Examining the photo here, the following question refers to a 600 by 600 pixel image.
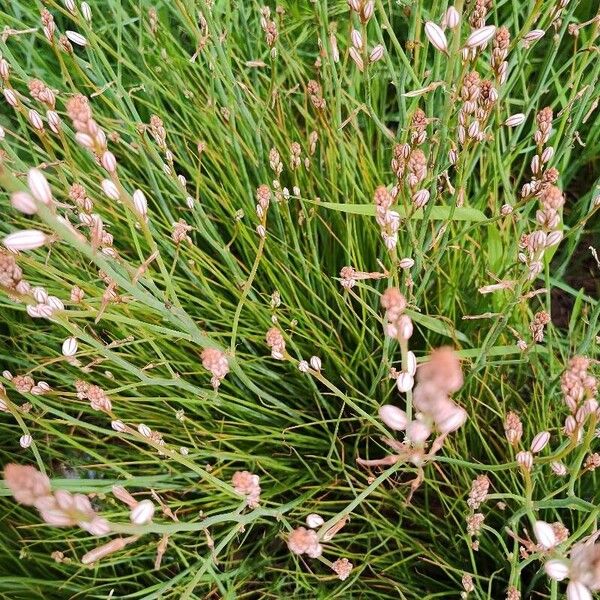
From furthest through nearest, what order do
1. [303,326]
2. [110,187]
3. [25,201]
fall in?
[303,326]
[110,187]
[25,201]

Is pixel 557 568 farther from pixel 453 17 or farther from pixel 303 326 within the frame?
pixel 303 326

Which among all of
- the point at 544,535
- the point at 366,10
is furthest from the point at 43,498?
the point at 366,10

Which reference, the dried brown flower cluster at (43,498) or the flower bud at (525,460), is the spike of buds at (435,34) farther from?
the dried brown flower cluster at (43,498)

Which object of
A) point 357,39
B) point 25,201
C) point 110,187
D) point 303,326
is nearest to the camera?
point 25,201

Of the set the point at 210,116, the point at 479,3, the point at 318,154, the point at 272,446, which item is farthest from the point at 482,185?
the point at 272,446

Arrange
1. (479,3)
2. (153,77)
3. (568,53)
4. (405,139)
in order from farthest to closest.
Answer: (568,53)
(153,77)
(405,139)
(479,3)

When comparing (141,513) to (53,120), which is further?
(53,120)

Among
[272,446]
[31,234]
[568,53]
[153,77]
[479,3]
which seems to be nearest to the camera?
[31,234]

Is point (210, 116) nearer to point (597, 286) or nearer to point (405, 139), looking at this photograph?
point (405, 139)

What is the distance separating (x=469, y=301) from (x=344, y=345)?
30cm

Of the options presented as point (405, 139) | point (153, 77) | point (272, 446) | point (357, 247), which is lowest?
point (272, 446)

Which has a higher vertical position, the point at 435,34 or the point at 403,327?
the point at 435,34

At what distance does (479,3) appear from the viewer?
36.2 inches

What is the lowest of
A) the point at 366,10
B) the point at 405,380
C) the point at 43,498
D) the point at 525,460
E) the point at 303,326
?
the point at 303,326
